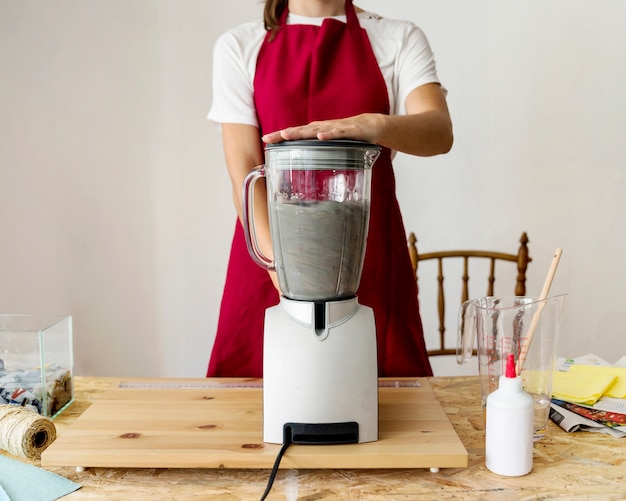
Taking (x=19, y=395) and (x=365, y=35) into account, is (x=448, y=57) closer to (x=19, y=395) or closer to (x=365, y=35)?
(x=365, y=35)

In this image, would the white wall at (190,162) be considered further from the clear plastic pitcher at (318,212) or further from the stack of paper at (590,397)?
the clear plastic pitcher at (318,212)

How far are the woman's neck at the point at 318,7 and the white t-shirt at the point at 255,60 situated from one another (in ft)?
0.05

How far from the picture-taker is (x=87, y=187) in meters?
2.26

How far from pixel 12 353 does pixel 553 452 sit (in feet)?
2.78

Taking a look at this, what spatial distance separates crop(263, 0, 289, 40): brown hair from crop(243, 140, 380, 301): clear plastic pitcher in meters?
0.56

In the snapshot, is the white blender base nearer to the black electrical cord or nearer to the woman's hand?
the black electrical cord

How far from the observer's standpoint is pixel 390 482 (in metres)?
0.81

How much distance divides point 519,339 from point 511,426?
140 mm

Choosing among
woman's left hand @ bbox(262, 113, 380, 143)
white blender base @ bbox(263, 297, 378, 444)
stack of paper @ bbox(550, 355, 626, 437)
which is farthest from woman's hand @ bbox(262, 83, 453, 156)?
stack of paper @ bbox(550, 355, 626, 437)

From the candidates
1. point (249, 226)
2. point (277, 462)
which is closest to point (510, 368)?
point (277, 462)

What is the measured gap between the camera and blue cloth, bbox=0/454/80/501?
0.77m

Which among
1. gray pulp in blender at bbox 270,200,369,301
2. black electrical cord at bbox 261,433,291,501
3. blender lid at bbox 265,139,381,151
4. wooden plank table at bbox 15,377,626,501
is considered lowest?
wooden plank table at bbox 15,377,626,501

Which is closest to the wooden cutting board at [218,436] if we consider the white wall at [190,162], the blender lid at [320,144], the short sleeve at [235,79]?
the blender lid at [320,144]

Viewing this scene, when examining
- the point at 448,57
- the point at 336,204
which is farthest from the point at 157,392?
the point at 448,57
